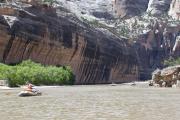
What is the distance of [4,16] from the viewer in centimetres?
12506

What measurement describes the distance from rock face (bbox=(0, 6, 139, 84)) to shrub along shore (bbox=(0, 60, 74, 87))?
881cm

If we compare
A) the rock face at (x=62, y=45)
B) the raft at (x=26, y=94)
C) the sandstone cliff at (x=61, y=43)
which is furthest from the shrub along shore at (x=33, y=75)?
the raft at (x=26, y=94)

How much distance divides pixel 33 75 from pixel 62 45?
36304 millimetres

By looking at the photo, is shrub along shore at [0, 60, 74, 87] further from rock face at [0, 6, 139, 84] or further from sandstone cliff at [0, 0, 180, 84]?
sandstone cliff at [0, 0, 180, 84]

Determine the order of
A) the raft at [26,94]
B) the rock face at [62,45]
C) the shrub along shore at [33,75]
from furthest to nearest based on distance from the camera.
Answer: the rock face at [62,45] < the shrub along shore at [33,75] < the raft at [26,94]

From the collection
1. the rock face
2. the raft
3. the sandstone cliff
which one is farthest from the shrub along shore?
the raft

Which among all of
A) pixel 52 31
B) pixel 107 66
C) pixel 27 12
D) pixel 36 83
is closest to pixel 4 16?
pixel 27 12

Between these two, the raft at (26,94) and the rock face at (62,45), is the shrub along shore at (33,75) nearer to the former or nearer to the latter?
the rock face at (62,45)

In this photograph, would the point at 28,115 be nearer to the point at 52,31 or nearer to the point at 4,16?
the point at 4,16

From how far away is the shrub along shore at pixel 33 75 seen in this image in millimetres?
96812

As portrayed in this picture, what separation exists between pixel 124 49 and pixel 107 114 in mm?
155977

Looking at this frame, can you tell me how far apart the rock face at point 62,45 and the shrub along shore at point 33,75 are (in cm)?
881

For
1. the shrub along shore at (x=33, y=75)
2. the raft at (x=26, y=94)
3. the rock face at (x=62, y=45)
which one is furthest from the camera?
the rock face at (x=62, y=45)

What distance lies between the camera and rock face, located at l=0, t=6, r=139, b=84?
12481 centimetres
